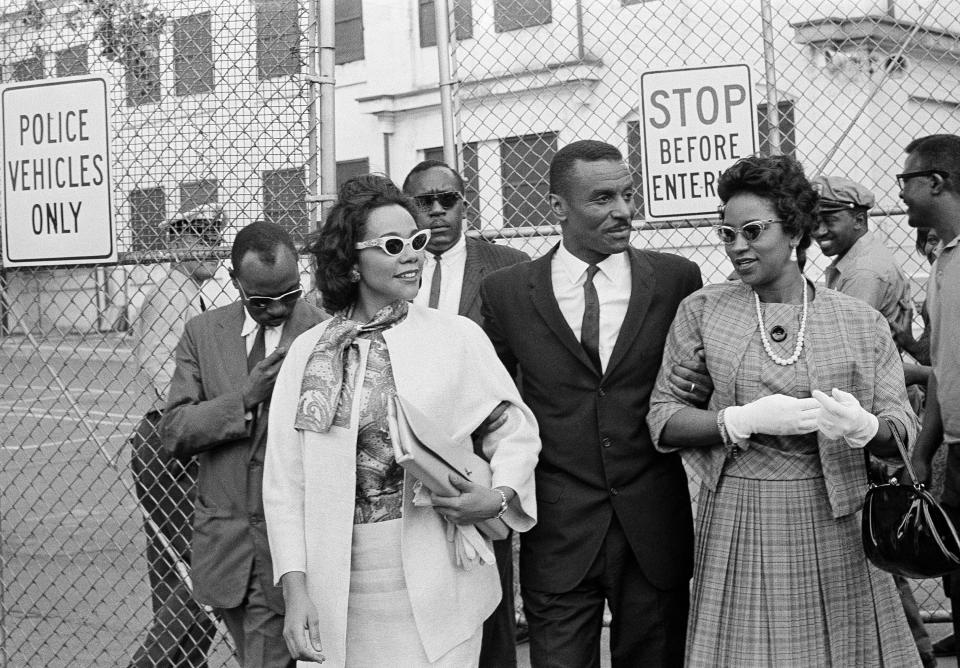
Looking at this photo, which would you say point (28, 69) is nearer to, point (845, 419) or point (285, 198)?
point (285, 198)

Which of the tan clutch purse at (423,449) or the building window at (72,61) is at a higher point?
the building window at (72,61)

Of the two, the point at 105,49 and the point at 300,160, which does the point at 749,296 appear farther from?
the point at 105,49

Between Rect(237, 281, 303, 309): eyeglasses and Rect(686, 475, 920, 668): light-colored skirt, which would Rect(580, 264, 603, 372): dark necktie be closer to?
Rect(686, 475, 920, 668): light-colored skirt

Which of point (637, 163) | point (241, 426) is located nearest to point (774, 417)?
point (241, 426)

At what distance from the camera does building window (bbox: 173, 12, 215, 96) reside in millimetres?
4770

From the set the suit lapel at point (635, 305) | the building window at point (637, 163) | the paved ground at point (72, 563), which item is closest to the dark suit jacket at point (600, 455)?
the suit lapel at point (635, 305)

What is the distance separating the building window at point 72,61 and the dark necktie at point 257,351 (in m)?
1.76

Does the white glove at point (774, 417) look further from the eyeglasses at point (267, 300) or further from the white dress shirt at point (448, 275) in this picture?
the white dress shirt at point (448, 275)

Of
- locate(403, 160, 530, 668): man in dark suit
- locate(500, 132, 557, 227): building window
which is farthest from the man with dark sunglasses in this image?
locate(403, 160, 530, 668): man in dark suit

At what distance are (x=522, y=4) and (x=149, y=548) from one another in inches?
165

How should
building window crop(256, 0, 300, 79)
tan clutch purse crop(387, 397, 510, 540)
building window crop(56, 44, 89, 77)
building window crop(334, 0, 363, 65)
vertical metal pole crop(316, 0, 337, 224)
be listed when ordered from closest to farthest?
1. tan clutch purse crop(387, 397, 510, 540)
2. vertical metal pole crop(316, 0, 337, 224)
3. building window crop(256, 0, 300, 79)
4. building window crop(56, 44, 89, 77)
5. building window crop(334, 0, 363, 65)

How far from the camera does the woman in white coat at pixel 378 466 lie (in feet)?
10.1

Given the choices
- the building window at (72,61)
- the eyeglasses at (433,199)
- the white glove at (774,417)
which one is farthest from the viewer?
the building window at (72,61)

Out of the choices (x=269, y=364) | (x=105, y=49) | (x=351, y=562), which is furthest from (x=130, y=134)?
(x=351, y=562)
